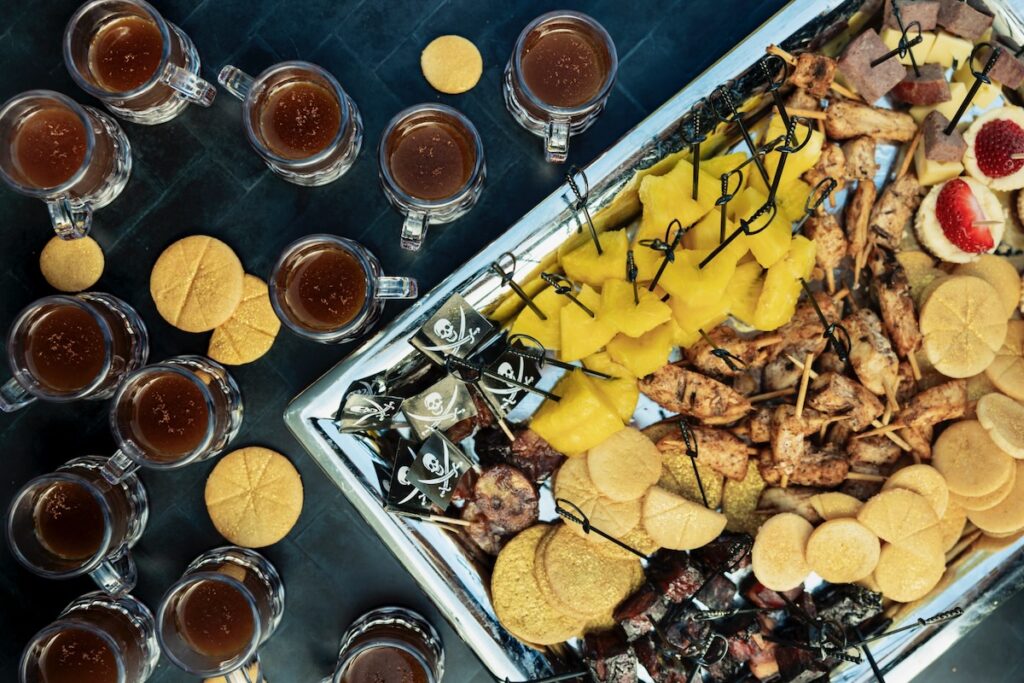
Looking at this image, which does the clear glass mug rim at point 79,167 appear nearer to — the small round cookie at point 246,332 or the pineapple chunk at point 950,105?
the small round cookie at point 246,332

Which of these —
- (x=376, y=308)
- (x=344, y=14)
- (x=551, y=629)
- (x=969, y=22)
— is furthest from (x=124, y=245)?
(x=969, y=22)

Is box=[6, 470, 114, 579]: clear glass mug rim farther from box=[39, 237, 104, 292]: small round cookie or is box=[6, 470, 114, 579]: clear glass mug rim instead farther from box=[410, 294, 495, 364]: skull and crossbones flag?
box=[410, 294, 495, 364]: skull and crossbones flag

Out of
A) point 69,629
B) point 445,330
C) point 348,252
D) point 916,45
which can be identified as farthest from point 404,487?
point 916,45

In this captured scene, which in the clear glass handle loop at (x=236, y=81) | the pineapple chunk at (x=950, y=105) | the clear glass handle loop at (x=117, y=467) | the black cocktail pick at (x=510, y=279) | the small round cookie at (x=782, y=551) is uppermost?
the clear glass handle loop at (x=236, y=81)

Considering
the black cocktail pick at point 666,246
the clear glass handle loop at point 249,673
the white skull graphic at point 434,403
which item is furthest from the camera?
the clear glass handle loop at point 249,673

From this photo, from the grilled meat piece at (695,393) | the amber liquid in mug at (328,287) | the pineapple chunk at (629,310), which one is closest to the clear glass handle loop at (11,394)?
the amber liquid in mug at (328,287)

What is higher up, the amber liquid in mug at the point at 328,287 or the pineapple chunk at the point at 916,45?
the amber liquid in mug at the point at 328,287
